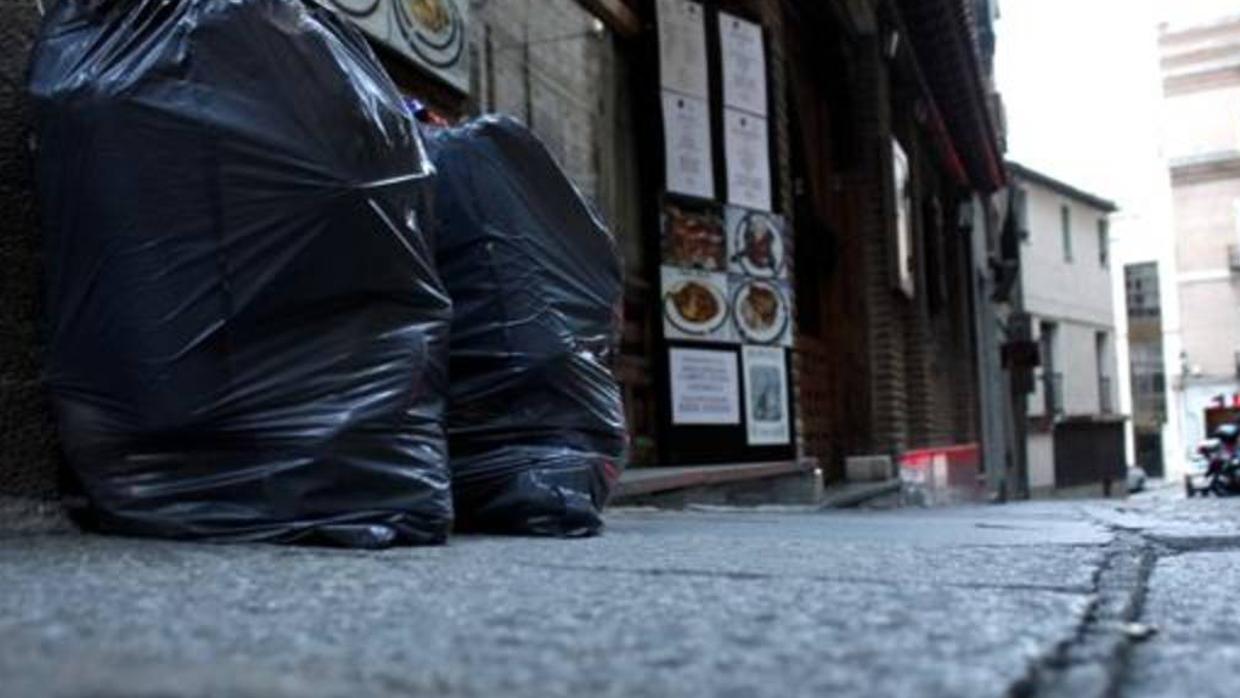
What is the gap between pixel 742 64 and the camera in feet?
27.1

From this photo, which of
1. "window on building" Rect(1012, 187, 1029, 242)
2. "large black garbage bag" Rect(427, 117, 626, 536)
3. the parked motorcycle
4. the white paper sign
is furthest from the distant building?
"large black garbage bag" Rect(427, 117, 626, 536)

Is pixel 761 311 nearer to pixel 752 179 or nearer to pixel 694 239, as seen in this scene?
pixel 694 239

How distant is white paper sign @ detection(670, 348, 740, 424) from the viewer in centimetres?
751

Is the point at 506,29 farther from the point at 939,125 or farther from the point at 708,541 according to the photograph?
the point at 939,125

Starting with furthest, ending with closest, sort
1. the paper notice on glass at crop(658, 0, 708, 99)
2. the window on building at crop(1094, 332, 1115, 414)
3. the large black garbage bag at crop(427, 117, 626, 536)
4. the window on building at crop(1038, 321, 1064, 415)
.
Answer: the window on building at crop(1094, 332, 1115, 414), the window on building at crop(1038, 321, 1064, 415), the paper notice on glass at crop(658, 0, 708, 99), the large black garbage bag at crop(427, 117, 626, 536)

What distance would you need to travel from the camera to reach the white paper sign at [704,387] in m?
→ 7.51

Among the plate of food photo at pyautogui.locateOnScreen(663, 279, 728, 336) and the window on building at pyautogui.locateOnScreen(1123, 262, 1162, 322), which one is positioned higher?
the window on building at pyautogui.locateOnScreen(1123, 262, 1162, 322)

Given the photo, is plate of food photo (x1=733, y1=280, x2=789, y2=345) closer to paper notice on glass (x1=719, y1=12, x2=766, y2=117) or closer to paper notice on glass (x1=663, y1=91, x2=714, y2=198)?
paper notice on glass (x1=663, y1=91, x2=714, y2=198)

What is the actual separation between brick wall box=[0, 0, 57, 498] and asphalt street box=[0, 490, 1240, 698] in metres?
0.15

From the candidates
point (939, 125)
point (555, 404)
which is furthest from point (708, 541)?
point (939, 125)

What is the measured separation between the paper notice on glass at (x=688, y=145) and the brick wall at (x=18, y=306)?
4.89 metres

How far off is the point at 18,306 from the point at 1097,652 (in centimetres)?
234

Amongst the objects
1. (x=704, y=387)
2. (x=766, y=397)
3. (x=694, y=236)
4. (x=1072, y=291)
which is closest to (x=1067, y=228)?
(x=1072, y=291)

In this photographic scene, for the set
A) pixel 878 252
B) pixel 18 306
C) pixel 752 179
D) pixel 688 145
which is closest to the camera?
pixel 18 306
